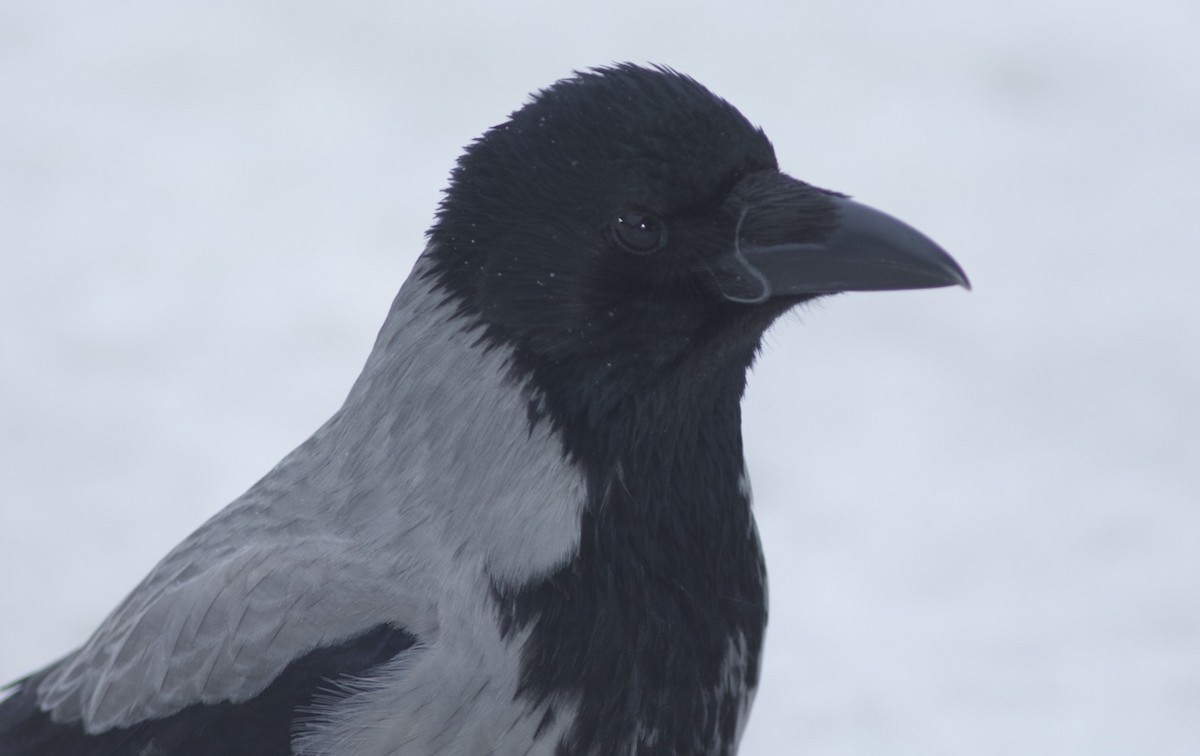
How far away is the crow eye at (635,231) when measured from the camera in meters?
2.98

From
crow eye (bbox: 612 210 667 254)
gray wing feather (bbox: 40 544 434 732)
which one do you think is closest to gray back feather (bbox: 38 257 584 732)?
gray wing feather (bbox: 40 544 434 732)

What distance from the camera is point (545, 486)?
2.99 m

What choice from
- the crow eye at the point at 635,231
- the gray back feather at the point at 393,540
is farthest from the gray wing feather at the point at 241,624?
the crow eye at the point at 635,231

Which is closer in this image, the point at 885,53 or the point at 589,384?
the point at 589,384

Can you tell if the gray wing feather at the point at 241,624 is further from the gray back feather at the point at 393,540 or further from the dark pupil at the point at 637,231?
the dark pupil at the point at 637,231

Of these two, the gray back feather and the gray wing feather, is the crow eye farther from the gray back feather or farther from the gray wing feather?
the gray wing feather

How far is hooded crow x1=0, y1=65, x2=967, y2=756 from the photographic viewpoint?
2932 millimetres

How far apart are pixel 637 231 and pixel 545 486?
50 centimetres

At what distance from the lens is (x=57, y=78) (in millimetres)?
8703

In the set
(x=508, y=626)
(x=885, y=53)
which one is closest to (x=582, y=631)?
(x=508, y=626)

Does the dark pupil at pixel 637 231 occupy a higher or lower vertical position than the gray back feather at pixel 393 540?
higher

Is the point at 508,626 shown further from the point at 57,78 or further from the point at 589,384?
the point at 57,78

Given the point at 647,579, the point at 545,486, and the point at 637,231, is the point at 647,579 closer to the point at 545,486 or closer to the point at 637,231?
the point at 545,486

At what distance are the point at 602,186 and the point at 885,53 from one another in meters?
6.19
